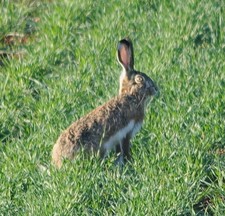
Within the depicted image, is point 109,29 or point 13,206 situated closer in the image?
point 13,206

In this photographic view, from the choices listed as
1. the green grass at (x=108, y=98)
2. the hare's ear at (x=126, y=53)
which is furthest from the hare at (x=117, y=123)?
the green grass at (x=108, y=98)

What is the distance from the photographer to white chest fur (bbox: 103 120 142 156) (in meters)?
6.57

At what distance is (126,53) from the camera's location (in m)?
7.03

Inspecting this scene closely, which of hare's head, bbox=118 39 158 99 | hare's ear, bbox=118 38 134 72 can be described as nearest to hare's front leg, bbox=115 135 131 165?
hare's head, bbox=118 39 158 99

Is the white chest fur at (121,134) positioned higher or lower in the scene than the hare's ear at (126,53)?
lower

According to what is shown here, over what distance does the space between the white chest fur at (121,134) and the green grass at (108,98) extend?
0.13m

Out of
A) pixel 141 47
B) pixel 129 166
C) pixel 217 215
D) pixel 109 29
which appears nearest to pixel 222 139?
pixel 129 166

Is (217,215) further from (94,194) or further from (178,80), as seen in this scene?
(178,80)

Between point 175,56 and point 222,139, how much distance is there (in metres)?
1.88

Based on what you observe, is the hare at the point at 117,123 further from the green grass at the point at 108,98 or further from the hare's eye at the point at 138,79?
the green grass at the point at 108,98

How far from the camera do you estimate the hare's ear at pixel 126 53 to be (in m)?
7.02

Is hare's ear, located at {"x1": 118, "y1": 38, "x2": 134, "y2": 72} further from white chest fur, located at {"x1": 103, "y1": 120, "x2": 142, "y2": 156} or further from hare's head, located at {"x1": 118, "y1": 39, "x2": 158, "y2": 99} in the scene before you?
white chest fur, located at {"x1": 103, "y1": 120, "x2": 142, "y2": 156}

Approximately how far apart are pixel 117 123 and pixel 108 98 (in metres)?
0.89

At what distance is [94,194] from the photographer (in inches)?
230
